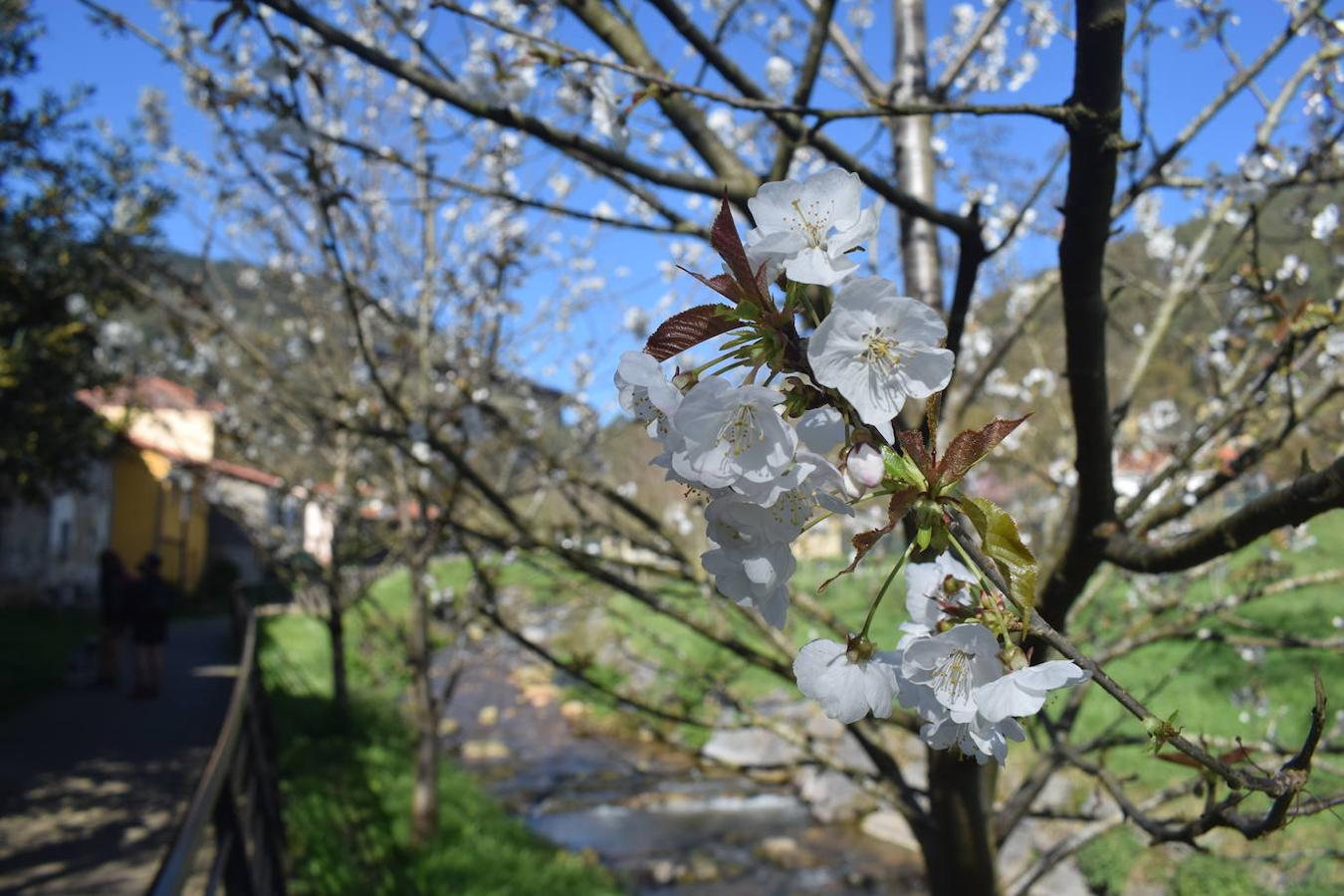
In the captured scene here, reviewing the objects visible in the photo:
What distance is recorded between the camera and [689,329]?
66 cm

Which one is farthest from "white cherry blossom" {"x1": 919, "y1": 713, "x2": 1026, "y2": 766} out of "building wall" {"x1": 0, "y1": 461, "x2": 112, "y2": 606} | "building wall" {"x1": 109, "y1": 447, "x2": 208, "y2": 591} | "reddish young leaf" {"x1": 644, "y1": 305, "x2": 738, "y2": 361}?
"building wall" {"x1": 109, "y1": 447, "x2": 208, "y2": 591}

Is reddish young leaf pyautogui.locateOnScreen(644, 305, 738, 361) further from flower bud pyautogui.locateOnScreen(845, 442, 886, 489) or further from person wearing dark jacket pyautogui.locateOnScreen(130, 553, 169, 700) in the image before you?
person wearing dark jacket pyautogui.locateOnScreen(130, 553, 169, 700)

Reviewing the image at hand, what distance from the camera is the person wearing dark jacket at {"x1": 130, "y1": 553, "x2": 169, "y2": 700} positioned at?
29.9 feet

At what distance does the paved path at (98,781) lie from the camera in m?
5.03

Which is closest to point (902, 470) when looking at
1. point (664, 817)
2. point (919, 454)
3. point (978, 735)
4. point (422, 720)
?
point (919, 454)

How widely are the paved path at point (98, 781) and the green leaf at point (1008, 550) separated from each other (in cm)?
468

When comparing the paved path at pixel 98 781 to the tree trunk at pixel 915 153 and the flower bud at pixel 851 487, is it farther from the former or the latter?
the flower bud at pixel 851 487

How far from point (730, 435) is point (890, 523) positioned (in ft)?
0.39

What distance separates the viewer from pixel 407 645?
5859 millimetres

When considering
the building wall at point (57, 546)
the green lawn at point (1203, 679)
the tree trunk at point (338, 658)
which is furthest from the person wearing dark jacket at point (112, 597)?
the green lawn at point (1203, 679)

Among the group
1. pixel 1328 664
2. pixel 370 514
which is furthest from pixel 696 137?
pixel 370 514

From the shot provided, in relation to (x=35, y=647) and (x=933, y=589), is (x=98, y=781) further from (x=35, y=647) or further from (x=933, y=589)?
(x=933, y=589)

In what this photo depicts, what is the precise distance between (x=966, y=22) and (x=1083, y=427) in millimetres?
4782

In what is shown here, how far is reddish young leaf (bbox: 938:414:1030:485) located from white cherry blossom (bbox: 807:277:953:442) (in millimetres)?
40
